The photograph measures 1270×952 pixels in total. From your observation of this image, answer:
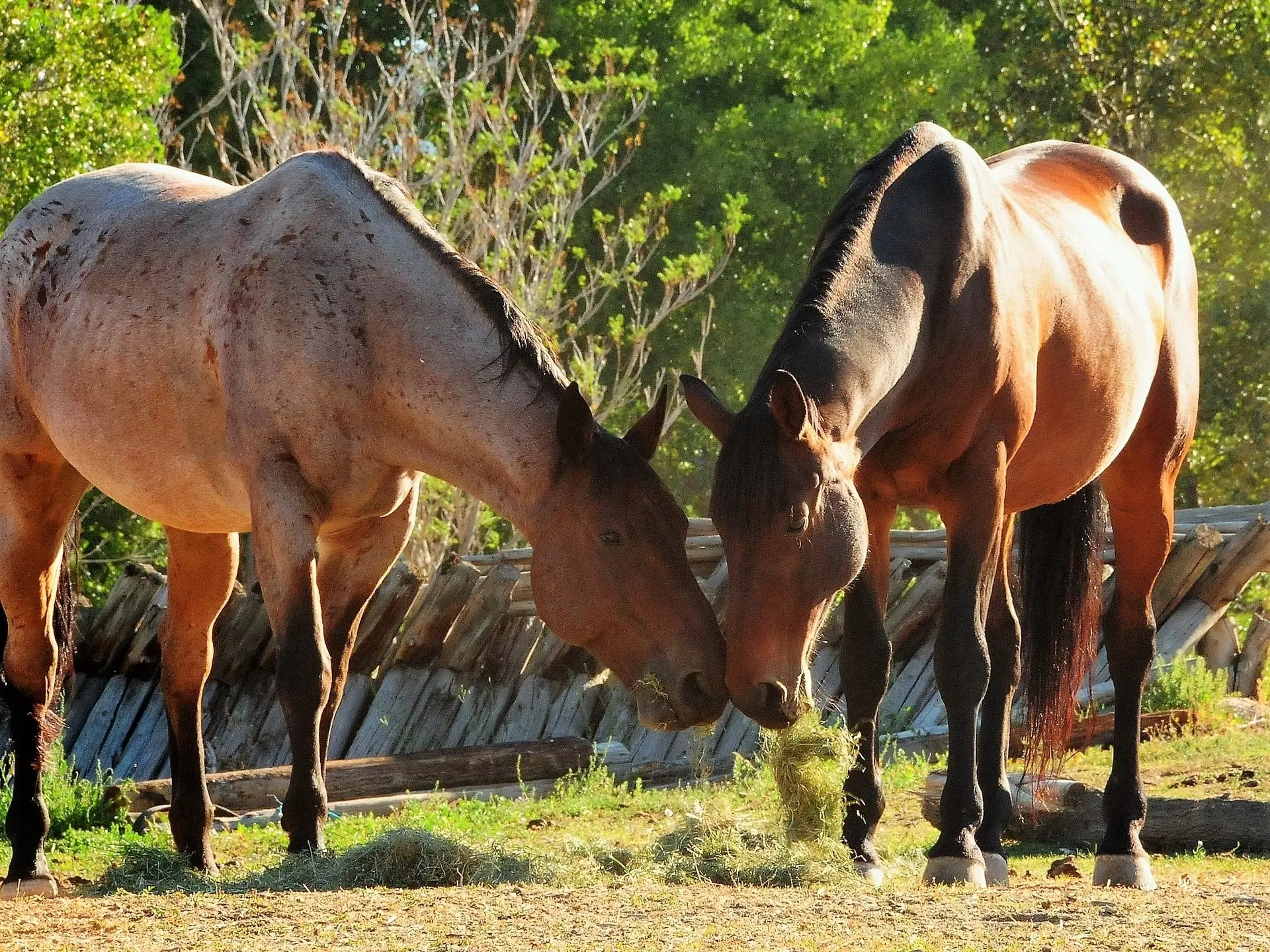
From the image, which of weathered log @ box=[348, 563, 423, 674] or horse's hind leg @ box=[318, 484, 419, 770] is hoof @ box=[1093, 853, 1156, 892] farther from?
weathered log @ box=[348, 563, 423, 674]

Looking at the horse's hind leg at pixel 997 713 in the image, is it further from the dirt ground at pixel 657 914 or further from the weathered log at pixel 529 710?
the weathered log at pixel 529 710

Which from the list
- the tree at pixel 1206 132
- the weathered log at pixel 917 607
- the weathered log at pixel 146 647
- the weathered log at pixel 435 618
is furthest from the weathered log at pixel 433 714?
the tree at pixel 1206 132

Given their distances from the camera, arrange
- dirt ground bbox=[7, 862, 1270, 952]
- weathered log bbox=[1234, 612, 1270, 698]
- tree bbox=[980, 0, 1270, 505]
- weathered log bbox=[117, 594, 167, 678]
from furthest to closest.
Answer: tree bbox=[980, 0, 1270, 505] < weathered log bbox=[1234, 612, 1270, 698] < weathered log bbox=[117, 594, 167, 678] < dirt ground bbox=[7, 862, 1270, 952]

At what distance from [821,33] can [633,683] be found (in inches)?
708

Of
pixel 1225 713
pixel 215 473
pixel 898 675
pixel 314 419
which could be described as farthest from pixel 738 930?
pixel 1225 713

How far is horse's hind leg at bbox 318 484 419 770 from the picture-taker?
585 centimetres

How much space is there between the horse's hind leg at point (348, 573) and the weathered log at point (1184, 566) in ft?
16.6

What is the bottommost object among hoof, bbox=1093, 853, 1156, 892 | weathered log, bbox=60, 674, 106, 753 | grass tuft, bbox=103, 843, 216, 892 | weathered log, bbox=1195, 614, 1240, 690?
weathered log, bbox=60, 674, 106, 753

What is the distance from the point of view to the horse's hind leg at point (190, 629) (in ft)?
19.6

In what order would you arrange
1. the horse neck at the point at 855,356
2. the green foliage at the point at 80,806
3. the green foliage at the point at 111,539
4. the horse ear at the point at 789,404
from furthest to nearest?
1. the green foliage at the point at 111,539
2. the green foliage at the point at 80,806
3. the horse neck at the point at 855,356
4. the horse ear at the point at 789,404

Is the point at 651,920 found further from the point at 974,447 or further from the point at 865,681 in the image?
the point at 974,447

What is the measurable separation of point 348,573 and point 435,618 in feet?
9.88

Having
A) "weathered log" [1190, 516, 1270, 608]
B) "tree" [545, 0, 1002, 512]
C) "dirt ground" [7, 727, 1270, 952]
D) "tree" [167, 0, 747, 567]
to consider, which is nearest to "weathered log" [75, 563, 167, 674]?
"dirt ground" [7, 727, 1270, 952]

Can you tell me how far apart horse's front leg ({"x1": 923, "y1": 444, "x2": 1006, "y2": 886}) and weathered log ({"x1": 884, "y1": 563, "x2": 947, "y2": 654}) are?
3.73 m
